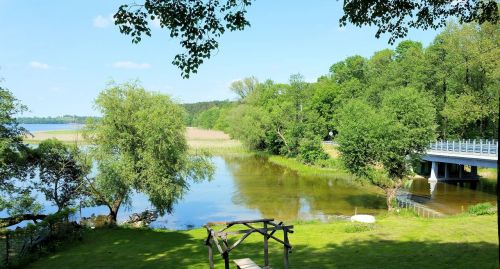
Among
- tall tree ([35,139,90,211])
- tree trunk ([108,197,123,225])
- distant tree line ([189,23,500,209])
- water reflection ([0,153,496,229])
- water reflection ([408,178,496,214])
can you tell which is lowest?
water reflection ([0,153,496,229])

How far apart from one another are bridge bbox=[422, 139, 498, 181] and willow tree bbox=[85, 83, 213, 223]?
2743 centimetres

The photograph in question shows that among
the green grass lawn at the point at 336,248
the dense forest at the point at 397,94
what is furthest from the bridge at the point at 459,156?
the green grass lawn at the point at 336,248

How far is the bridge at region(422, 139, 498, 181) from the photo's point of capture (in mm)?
41125

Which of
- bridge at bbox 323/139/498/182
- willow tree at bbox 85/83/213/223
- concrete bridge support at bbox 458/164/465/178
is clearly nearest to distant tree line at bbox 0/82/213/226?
willow tree at bbox 85/83/213/223

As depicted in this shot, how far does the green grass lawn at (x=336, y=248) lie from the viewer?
15.2m

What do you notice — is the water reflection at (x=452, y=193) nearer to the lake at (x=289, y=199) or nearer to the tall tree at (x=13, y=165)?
the lake at (x=289, y=199)

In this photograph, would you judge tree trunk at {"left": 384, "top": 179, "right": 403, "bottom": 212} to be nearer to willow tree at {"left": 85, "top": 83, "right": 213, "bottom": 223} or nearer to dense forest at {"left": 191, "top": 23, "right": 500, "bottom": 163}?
dense forest at {"left": 191, "top": 23, "right": 500, "bottom": 163}

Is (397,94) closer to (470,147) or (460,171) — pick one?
(470,147)

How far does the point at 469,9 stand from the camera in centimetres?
1275

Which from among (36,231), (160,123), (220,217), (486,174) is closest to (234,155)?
(486,174)

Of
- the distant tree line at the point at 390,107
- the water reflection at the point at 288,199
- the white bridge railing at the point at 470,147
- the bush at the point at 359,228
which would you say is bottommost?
the water reflection at the point at 288,199

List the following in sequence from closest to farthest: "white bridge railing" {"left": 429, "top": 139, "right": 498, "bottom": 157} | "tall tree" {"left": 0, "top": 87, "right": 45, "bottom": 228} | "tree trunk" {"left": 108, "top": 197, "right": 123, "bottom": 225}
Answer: "tall tree" {"left": 0, "top": 87, "right": 45, "bottom": 228}, "tree trunk" {"left": 108, "top": 197, "right": 123, "bottom": 225}, "white bridge railing" {"left": 429, "top": 139, "right": 498, "bottom": 157}

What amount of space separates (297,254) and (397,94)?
89.1 ft

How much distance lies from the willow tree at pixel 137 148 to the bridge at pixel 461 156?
1080 inches
